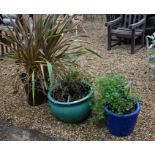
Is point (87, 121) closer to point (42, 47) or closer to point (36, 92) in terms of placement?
point (36, 92)

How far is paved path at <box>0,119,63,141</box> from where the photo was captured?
8.35 ft

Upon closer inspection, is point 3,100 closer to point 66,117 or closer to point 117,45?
point 66,117

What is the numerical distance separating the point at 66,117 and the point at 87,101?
0.82 ft

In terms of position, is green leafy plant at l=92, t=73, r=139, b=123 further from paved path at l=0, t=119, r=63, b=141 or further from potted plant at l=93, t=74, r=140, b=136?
paved path at l=0, t=119, r=63, b=141

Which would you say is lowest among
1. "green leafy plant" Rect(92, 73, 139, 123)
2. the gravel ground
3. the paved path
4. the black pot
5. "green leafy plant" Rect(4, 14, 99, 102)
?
the paved path

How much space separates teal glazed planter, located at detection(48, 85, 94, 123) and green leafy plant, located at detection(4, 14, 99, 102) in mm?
223

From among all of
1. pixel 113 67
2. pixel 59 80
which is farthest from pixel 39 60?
pixel 113 67

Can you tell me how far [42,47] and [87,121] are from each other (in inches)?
33.0

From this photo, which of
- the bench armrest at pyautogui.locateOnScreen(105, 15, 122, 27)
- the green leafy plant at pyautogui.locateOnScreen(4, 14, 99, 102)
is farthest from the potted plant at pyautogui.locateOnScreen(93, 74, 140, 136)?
the bench armrest at pyautogui.locateOnScreen(105, 15, 122, 27)

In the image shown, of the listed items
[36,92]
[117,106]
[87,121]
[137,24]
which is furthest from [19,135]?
[137,24]

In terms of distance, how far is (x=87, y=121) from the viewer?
2.71m

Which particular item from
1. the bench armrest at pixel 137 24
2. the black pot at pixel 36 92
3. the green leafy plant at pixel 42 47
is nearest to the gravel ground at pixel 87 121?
the black pot at pixel 36 92

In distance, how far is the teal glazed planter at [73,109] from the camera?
2.54 meters

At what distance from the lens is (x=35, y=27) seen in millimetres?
2652
